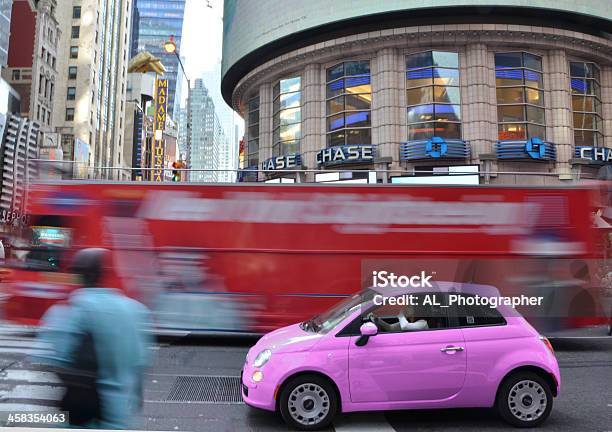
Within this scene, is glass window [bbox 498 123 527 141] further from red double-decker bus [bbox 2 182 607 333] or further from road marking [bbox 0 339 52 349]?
road marking [bbox 0 339 52 349]

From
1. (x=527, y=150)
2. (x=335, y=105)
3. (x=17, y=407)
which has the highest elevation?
(x=335, y=105)

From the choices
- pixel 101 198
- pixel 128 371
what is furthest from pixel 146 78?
pixel 128 371

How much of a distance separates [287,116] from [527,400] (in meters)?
30.5

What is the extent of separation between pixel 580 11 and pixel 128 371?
35.1m

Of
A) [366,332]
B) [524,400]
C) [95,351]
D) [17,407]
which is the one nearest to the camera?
[95,351]

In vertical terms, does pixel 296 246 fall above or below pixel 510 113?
below

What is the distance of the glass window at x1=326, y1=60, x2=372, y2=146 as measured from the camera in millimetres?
30594

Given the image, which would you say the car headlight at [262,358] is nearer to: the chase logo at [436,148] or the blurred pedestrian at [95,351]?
the blurred pedestrian at [95,351]

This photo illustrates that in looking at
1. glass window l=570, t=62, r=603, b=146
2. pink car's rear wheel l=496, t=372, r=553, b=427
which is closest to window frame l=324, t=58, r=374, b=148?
glass window l=570, t=62, r=603, b=146

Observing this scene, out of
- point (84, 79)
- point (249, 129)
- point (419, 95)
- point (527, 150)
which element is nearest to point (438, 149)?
point (419, 95)

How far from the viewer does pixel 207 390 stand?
22.1 feet

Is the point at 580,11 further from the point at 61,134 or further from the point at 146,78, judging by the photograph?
the point at 146,78

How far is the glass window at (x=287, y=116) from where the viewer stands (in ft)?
110

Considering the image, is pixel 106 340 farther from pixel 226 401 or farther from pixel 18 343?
pixel 18 343
